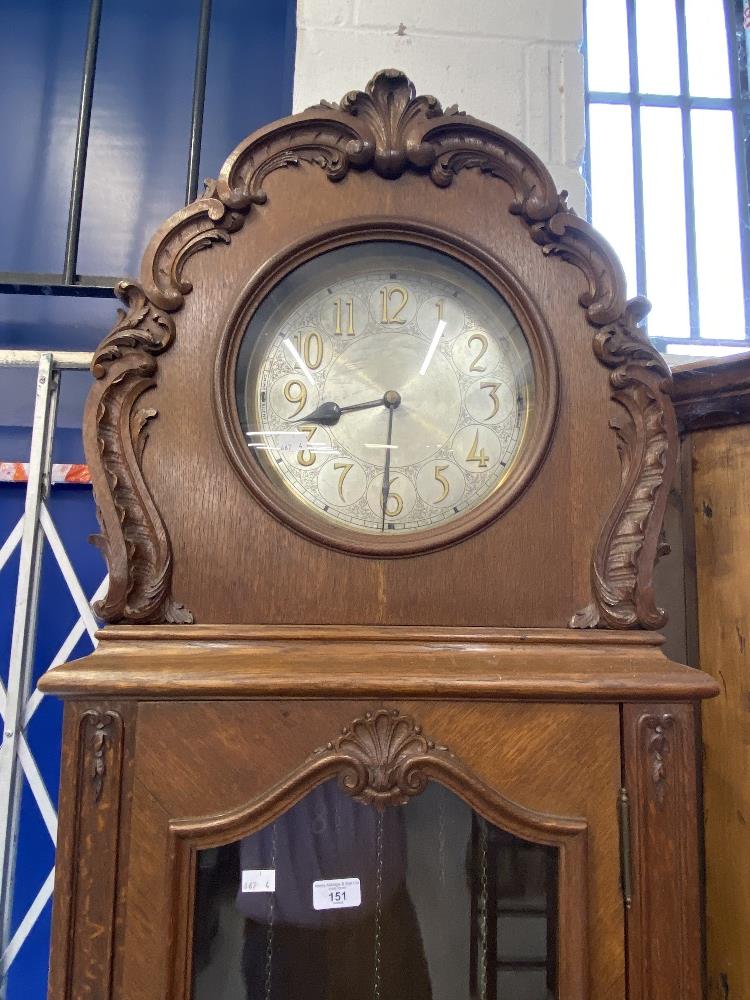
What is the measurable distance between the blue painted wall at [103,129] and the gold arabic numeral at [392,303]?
634mm

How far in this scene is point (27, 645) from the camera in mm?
851

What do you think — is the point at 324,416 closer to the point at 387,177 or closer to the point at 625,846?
the point at 387,177

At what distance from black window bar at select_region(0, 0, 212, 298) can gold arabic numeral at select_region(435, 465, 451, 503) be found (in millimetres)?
515

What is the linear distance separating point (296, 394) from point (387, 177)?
0.69 ft

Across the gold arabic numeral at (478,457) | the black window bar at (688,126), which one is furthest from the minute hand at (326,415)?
the black window bar at (688,126)

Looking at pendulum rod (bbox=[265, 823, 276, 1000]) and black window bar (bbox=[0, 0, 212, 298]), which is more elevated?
black window bar (bbox=[0, 0, 212, 298])

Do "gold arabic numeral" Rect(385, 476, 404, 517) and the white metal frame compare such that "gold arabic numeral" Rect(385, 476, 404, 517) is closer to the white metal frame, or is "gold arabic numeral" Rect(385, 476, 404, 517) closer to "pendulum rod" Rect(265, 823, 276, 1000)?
"pendulum rod" Rect(265, 823, 276, 1000)

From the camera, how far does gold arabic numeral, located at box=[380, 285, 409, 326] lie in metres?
0.61

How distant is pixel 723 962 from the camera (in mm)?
698

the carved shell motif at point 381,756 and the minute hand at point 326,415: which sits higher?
the minute hand at point 326,415

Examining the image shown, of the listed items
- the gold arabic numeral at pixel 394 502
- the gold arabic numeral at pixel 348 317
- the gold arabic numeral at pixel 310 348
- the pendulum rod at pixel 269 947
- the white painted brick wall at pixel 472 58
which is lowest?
the pendulum rod at pixel 269 947

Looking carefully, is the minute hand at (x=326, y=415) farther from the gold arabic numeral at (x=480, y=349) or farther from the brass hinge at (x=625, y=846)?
the brass hinge at (x=625, y=846)

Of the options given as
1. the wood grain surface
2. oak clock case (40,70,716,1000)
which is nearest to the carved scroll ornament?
oak clock case (40,70,716,1000)

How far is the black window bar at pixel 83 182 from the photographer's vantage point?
0.86 m
